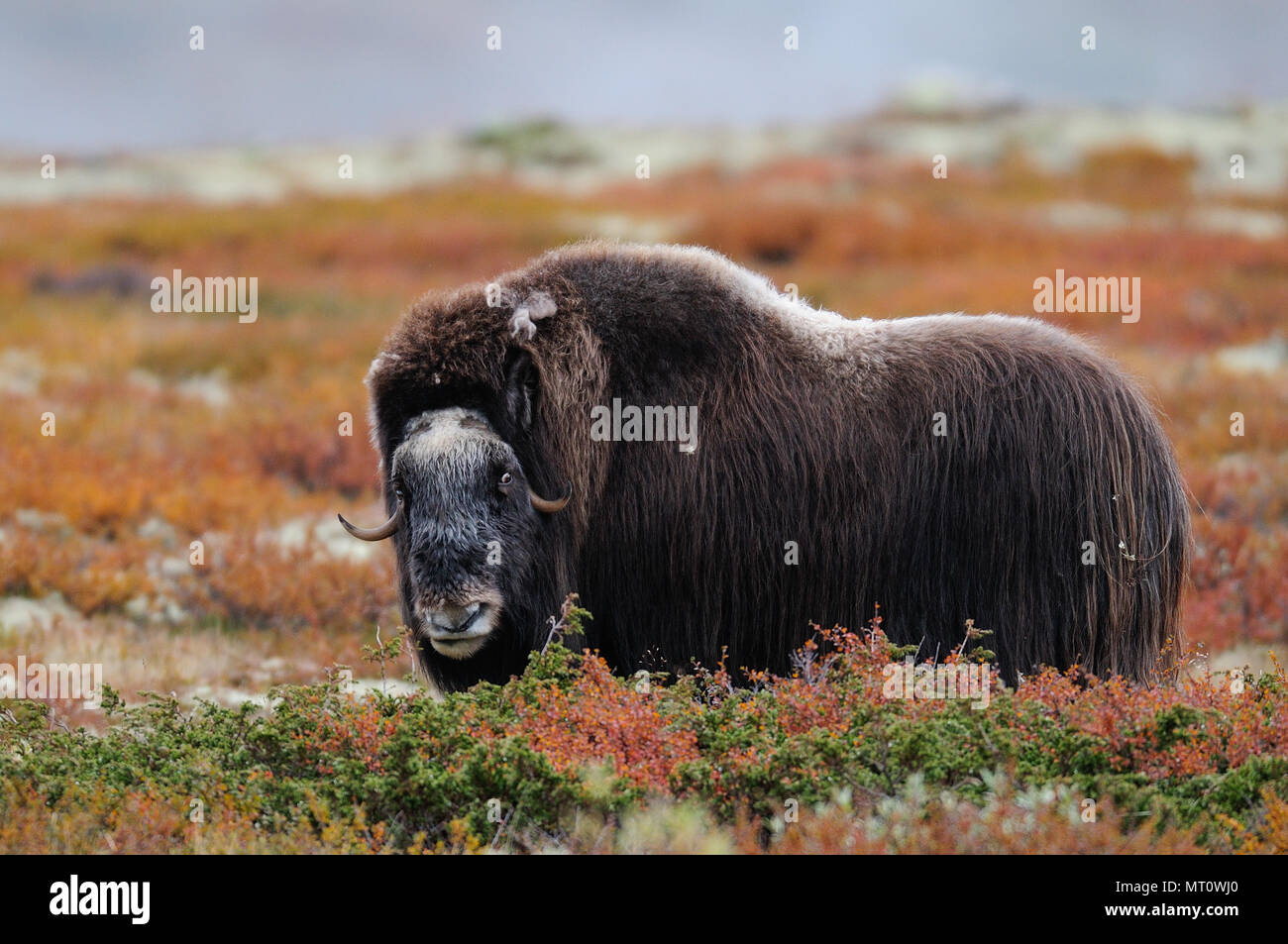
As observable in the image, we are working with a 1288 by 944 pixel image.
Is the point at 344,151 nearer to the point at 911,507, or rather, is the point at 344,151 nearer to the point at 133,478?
the point at 133,478

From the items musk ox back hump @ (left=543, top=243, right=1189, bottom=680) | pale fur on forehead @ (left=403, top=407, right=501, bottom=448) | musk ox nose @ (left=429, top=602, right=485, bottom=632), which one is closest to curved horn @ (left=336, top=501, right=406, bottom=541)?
pale fur on forehead @ (left=403, top=407, right=501, bottom=448)

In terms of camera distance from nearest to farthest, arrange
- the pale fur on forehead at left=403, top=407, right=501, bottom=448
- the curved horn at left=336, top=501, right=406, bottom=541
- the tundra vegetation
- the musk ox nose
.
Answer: the tundra vegetation, the musk ox nose, the pale fur on forehead at left=403, top=407, right=501, bottom=448, the curved horn at left=336, top=501, right=406, bottom=541

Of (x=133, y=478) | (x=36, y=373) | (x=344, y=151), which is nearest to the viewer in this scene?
(x=133, y=478)

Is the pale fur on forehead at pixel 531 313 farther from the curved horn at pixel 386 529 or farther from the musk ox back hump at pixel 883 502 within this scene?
the curved horn at pixel 386 529

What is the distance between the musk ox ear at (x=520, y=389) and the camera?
4.55 metres

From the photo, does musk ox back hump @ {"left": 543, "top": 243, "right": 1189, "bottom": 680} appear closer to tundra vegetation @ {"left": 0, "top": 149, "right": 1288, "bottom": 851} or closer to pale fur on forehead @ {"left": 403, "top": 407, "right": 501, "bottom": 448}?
tundra vegetation @ {"left": 0, "top": 149, "right": 1288, "bottom": 851}

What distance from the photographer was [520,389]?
4.57 m

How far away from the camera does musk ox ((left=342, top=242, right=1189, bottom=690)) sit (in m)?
4.50

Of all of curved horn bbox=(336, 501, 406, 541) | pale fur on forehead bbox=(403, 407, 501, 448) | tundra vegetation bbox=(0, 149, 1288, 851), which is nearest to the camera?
tundra vegetation bbox=(0, 149, 1288, 851)

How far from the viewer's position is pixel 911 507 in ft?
14.9

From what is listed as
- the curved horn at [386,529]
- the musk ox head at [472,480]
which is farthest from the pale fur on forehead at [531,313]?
the curved horn at [386,529]

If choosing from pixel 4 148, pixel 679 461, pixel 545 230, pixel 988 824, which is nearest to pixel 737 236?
pixel 545 230

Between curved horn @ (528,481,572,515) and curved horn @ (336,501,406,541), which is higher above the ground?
curved horn @ (528,481,572,515)
